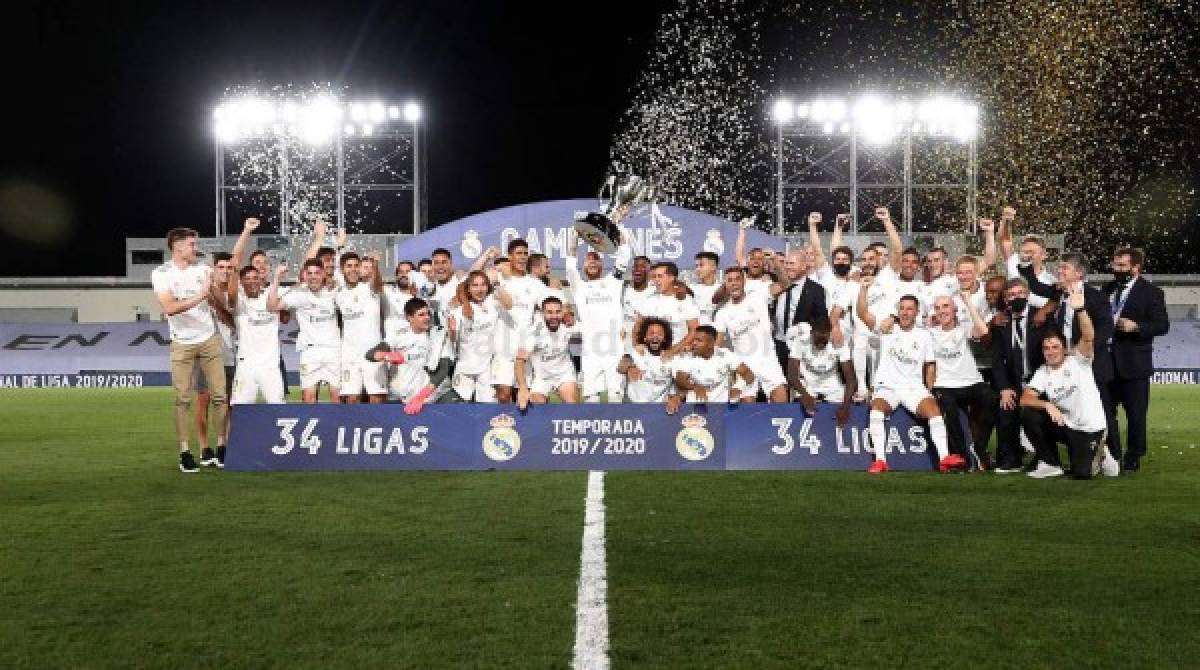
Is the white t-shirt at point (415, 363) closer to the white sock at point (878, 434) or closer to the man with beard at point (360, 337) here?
the man with beard at point (360, 337)

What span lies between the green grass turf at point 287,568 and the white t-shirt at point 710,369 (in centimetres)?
167

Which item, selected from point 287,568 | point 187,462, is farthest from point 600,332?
point 287,568

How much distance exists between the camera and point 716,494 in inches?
366

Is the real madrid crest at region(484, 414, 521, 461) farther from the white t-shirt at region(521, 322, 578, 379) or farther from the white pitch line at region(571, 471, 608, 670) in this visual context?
the white pitch line at region(571, 471, 608, 670)

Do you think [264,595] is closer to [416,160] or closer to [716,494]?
[716,494]

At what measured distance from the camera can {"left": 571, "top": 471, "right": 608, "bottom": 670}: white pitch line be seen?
15.5 ft

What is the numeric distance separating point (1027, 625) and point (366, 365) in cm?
811

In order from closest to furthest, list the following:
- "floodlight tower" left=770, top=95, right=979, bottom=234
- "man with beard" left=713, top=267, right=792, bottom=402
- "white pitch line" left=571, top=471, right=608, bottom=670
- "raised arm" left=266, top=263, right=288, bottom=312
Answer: "white pitch line" left=571, top=471, right=608, bottom=670 → "raised arm" left=266, top=263, right=288, bottom=312 → "man with beard" left=713, top=267, right=792, bottom=402 → "floodlight tower" left=770, top=95, right=979, bottom=234

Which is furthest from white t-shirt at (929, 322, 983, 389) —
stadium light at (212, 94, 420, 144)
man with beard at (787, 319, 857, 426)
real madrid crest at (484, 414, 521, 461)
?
stadium light at (212, 94, 420, 144)

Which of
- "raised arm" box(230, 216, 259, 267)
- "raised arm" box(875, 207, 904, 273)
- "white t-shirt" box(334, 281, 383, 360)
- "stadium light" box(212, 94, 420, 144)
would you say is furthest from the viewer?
"stadium light" box(212, 94, 420, 144)

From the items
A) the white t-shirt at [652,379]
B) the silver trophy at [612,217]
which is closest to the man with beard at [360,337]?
the silver trophy at [612,217]

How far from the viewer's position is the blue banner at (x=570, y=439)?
10828 millimetres

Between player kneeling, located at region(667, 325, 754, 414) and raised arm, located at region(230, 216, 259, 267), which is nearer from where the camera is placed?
raised arm, located at region(230, 216, 259, 267)

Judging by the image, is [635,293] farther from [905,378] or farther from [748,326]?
[905,378]
